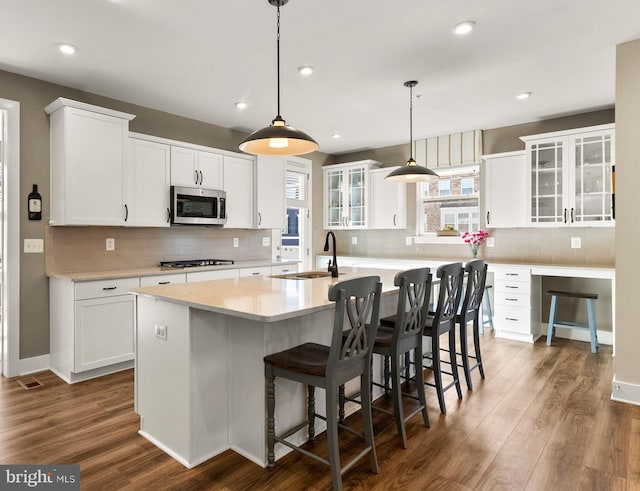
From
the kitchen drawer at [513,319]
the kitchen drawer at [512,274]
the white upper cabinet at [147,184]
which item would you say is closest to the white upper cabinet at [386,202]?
the kitchen drawer at [512,274]

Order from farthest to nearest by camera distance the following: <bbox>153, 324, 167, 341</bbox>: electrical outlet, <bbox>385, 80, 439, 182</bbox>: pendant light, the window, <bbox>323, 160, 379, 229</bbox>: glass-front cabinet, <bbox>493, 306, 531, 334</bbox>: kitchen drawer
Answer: <bbox>323, 160, 379, 229</bbox>: glass-front cabinet < the window < <bbox>493, 306, 531, 334</bbox>: kitchen drawer < <bbox>385, 80, 439, 182</bbox>: pendant light < <bbox>153, 324, 167, 341</bbox>: electrical outlet

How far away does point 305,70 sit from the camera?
3486mm

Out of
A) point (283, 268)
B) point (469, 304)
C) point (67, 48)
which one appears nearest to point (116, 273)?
point (67, 48)

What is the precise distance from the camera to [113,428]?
2586mm

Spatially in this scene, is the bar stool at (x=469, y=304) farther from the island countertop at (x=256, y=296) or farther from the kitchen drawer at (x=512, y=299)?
the kitchen drawer at (x=512, y=299)

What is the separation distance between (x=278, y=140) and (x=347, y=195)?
3966 millimetres

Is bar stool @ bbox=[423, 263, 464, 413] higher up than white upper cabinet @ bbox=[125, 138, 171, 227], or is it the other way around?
white upper cabinet @ bbox=[125, 138, 171, 227]

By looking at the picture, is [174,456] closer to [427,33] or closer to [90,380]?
[90,380]

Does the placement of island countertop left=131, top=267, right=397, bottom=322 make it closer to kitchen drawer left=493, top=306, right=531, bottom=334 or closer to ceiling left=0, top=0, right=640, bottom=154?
ceiling left=0, top=0, right=640, bottom=154

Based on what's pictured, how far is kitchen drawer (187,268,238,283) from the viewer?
165 inches

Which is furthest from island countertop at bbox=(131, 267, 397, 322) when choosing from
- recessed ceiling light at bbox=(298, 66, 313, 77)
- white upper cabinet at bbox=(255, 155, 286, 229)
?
white upper cabinet at bbox=(255, 155, 286, 229)

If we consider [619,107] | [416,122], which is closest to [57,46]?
[416,122]

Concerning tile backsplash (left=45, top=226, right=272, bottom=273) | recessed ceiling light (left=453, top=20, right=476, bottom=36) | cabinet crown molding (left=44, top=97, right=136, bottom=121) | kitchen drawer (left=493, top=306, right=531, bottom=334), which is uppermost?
recessed ceiling light (left=453, top=20, right=476, bottom=36)

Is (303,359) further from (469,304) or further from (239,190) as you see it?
(239,190)
